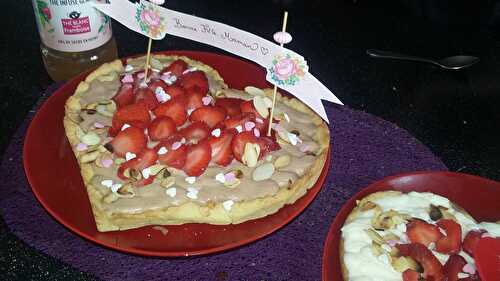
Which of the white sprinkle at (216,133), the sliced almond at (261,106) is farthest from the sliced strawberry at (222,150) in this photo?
the sliced almond at (261,106)

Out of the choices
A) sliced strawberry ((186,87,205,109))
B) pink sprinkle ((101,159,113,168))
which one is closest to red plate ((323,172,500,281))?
sliced strawberry ((186,87,205,109))

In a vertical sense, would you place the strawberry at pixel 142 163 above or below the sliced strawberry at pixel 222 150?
below

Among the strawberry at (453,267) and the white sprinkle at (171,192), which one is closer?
the strawberry at (453,267)

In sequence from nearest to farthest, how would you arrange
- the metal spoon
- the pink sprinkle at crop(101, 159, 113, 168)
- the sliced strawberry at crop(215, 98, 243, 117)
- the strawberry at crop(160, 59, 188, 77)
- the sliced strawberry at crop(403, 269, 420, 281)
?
the sliced strawberry at crop(403, 269, 420, 281) < the pink sprinkle at crop(101, 159, 113, 168) < the sliced strawberry at crop(215, 98, 243, 117) < the strawberry at crop(160, 59, 188, 77) < the metal spoon

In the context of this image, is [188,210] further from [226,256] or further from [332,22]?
[332,22]

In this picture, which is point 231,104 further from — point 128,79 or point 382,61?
point 382,61

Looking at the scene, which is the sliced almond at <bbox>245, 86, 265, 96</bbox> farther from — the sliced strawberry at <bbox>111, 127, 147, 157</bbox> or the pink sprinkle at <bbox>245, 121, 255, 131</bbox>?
the sliced strawberry at <bbox>111, 127, 147, 157</bbox>

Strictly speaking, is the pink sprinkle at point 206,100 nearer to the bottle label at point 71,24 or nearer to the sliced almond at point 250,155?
the sliced almond at point 250,155
